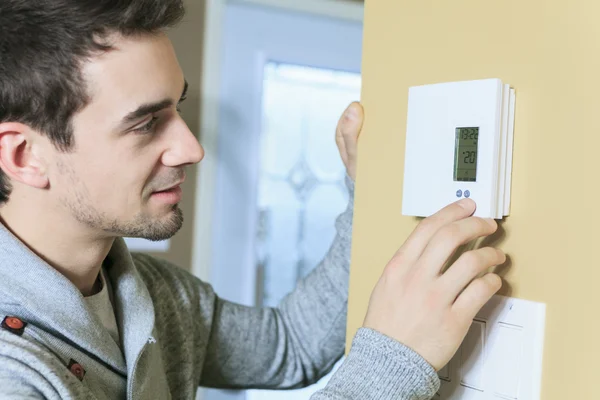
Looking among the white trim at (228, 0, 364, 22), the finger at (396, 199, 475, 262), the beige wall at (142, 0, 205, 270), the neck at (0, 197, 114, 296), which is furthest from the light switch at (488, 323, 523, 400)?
the white trim at (228, 0, 364, 22)

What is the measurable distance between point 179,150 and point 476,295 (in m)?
0.50

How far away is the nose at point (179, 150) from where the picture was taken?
0.97 metres

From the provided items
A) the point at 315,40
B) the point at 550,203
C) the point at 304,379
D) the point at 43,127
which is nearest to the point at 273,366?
the point at 304,379

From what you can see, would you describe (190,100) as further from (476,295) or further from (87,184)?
(476,295)

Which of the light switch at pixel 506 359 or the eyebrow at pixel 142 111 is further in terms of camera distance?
the eyebrow at pixel 142 111

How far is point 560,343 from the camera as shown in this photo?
0.64 m

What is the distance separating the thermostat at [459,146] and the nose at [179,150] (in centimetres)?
35

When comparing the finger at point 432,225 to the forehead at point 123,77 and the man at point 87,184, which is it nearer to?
the man at point 87,184

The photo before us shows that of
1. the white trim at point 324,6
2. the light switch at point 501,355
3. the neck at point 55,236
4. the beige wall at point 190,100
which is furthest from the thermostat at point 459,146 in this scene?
the white trim at point 324,6

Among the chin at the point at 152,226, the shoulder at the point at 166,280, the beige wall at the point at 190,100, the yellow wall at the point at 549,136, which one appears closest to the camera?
the yellow wall at the point at 549,136

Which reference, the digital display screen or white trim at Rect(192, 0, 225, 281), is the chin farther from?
white trim at Rect(192, 0, 225, 281)

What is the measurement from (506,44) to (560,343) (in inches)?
12.2

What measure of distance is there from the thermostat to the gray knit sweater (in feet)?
0.57

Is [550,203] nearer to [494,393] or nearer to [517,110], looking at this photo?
[517,110]
